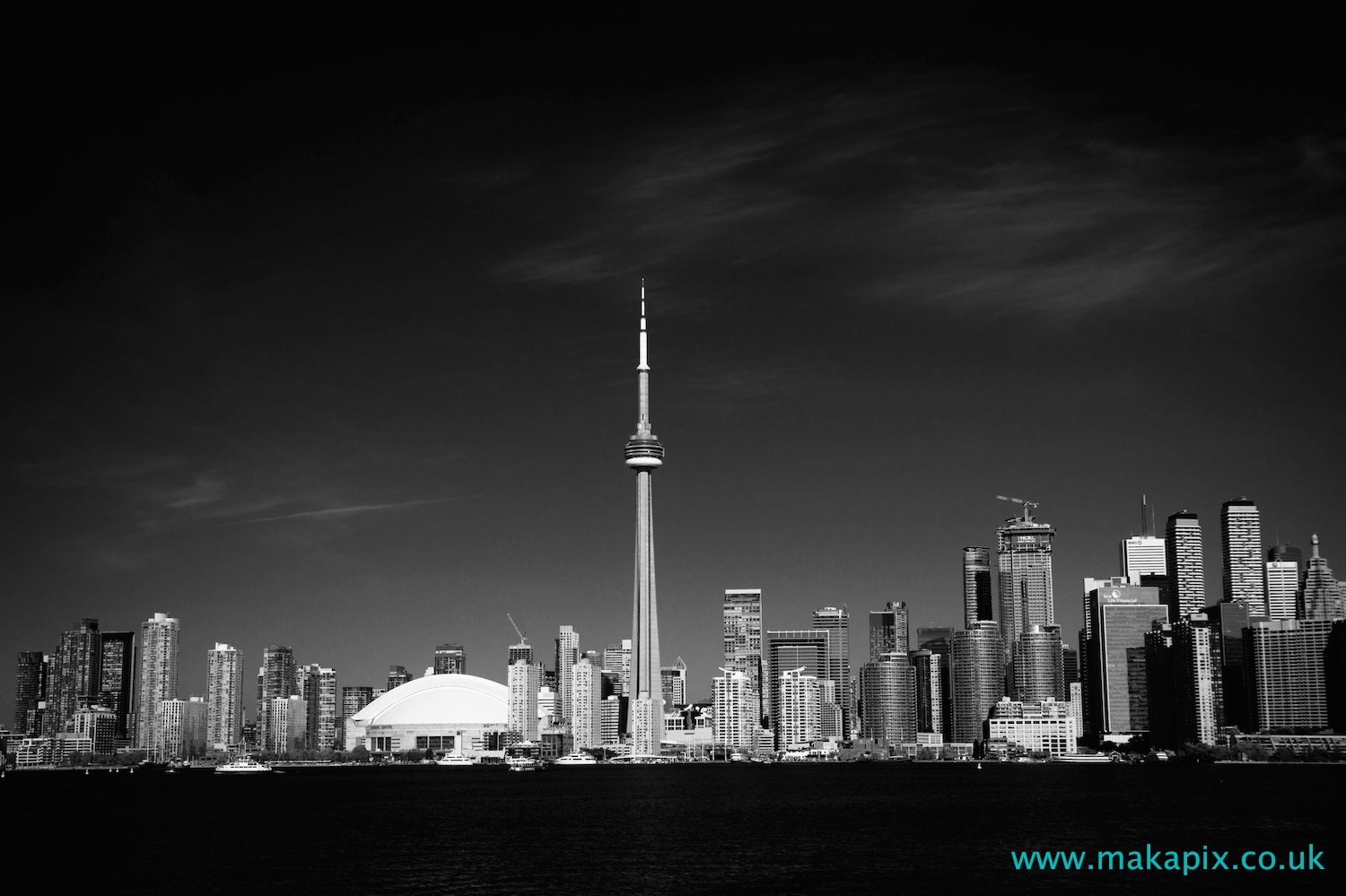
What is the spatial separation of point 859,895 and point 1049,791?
108693 mm

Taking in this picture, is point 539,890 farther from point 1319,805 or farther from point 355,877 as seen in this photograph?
point 1319,805

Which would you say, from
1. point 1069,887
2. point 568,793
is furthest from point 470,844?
point 568,793

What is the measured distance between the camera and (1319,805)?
140 m

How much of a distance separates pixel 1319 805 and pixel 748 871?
81.6 metres

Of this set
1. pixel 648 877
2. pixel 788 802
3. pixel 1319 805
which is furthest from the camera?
pixel 788 802

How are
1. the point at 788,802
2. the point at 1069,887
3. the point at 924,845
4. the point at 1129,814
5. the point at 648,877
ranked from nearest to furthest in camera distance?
the point at 1069,887 → the point at 648,877 → the point at 924,845 → the point at 1129,814 → the point at 788,802

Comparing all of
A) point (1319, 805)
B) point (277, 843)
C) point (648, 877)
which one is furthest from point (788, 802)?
point (648, 877)

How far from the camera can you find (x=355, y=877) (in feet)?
275

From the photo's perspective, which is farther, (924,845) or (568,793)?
(568,793)

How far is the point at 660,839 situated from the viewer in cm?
10625

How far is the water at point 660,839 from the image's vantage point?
263 feet

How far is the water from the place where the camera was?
263ft

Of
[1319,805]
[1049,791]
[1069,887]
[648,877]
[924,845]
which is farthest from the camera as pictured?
[1049,791]

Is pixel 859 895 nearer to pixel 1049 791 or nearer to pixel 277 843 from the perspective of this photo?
pixel 277 843
